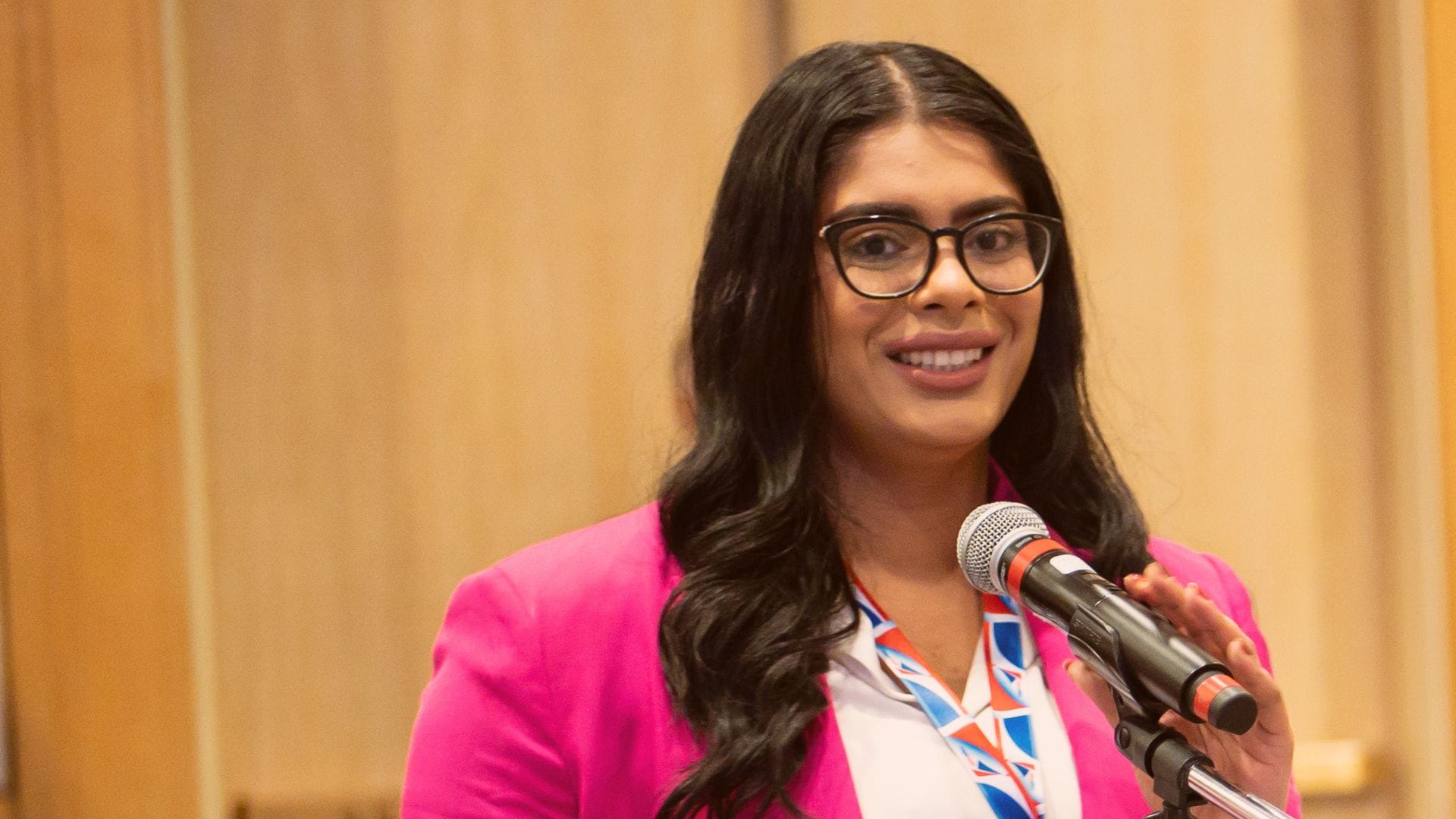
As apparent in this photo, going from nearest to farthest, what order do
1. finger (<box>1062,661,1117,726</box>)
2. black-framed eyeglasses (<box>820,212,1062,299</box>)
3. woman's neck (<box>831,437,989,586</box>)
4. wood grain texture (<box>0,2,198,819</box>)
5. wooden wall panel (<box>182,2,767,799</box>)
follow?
finger (<box>1062,661,1117,726</box>) → black-framed eyeglasses (<box>820,212,1062,299</box>) → woman's neck (<box>831,437,989,586</box>) → wood grain texture (<box>0,2,198,819</box>) → wooden wall panel (<box>182,2,767,799</box>)

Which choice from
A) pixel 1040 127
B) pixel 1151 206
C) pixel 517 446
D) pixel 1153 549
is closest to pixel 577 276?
pixel 517 446

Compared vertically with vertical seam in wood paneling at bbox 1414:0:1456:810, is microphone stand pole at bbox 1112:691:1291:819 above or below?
below

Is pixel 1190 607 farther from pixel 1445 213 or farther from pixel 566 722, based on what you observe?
pixel 1445 213

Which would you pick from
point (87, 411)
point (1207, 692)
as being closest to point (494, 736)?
point (1207, 692)

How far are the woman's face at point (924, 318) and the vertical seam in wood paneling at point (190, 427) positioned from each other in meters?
1.54

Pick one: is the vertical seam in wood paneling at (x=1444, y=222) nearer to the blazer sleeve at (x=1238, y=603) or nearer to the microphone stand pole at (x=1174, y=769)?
the blazer sleeve at (x=1238, y=603)

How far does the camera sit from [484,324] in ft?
8.57

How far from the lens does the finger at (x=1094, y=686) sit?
110cm

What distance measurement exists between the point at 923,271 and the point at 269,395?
1614 mm

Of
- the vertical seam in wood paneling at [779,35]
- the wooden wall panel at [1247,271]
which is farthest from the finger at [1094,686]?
the vertical seam in wood paneling at [779,35]

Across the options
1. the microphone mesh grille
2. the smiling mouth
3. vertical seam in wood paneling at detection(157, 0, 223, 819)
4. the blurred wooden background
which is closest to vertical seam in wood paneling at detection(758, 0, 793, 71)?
the blurred wooden background

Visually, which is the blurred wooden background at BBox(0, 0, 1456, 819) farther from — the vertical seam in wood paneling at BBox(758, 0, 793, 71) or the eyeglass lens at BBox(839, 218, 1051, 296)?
the eyeglass lens at BBox(839, 218, 1051, 296)

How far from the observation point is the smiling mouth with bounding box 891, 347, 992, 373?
1.40 metres

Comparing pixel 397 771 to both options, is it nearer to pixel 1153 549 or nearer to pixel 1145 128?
pixel 1153 549
